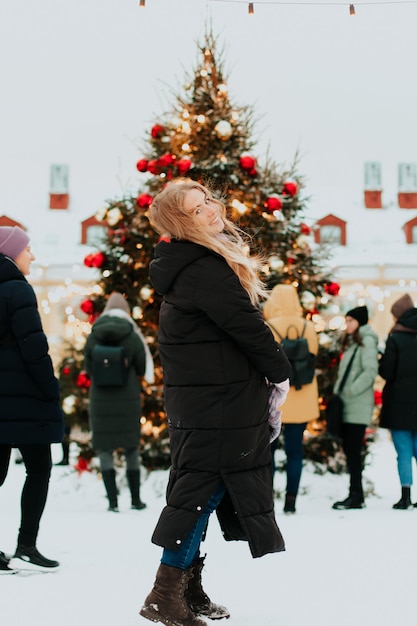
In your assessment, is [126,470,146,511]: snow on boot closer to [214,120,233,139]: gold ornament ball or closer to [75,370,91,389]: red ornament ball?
[75,370,91,389]: red ornament ball

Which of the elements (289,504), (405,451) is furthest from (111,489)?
(405,451)

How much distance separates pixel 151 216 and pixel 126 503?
503 centimetres

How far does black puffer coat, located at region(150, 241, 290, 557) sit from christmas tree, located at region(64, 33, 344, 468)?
537 cm

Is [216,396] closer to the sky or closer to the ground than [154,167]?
closer to the ground

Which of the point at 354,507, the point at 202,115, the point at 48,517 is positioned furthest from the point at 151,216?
the point at 202,115

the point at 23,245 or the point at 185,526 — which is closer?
the point at 185,526

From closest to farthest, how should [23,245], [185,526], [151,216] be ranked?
1. [185,526]
2. [151,216]
3. [23,245]

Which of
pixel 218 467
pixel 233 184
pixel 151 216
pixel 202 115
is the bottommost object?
pixel 218 467

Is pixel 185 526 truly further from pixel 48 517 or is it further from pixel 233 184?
pixel 233 184

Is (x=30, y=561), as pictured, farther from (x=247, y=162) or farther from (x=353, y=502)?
(x=247, y=162)

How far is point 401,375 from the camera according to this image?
9.07 m

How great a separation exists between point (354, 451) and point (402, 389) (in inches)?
28.9

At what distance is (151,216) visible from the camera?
447 cm

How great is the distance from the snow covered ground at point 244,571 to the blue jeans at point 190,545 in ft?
1.29
